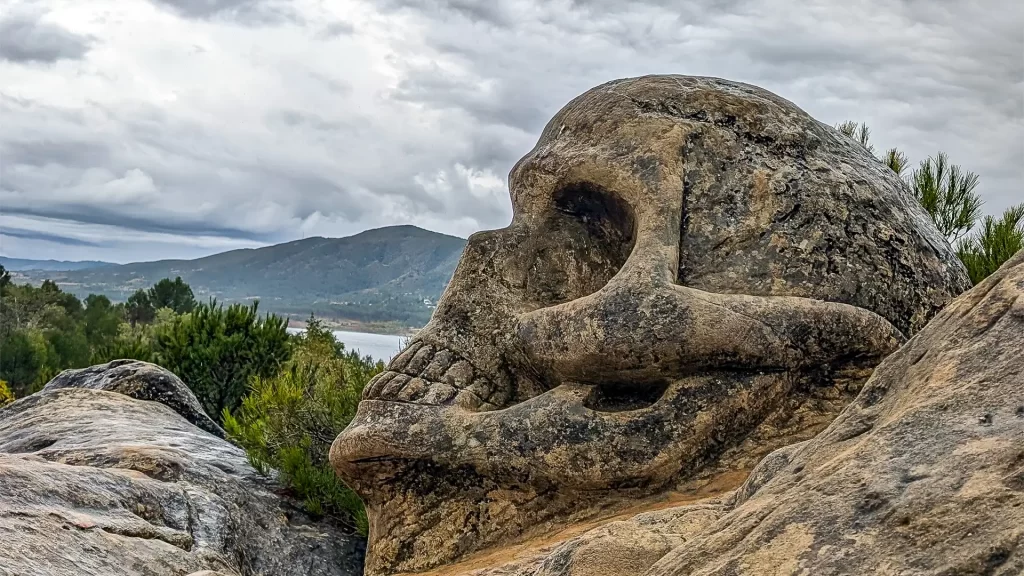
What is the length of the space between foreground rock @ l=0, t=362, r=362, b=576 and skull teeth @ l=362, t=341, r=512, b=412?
58.3 inches

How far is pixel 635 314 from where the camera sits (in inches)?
221

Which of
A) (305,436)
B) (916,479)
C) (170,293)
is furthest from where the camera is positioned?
(170,293)

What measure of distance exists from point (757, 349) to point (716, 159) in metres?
1.50

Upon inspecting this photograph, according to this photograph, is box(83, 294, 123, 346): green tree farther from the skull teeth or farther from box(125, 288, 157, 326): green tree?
the skull teeth

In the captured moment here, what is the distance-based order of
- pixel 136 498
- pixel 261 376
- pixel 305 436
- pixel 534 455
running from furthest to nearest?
pixel 261 376
pixel 305 436
pixel 136 498
pixel 534 455

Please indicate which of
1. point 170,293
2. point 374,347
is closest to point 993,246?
point 374,347

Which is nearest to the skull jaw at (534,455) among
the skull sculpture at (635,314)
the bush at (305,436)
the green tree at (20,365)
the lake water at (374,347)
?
the skull sculpture at (635,314)

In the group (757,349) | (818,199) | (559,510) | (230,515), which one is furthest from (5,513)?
(818,199)

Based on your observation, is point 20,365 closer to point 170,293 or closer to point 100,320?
point 100,320

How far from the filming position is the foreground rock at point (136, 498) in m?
5.22

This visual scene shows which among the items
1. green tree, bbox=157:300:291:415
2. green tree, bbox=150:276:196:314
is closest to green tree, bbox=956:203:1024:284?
green tree, bbox=157:300:291:415

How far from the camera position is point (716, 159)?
21.3 ft

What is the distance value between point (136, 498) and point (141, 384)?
4.63 metres

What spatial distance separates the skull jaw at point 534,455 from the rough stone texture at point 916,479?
189 centimetres
